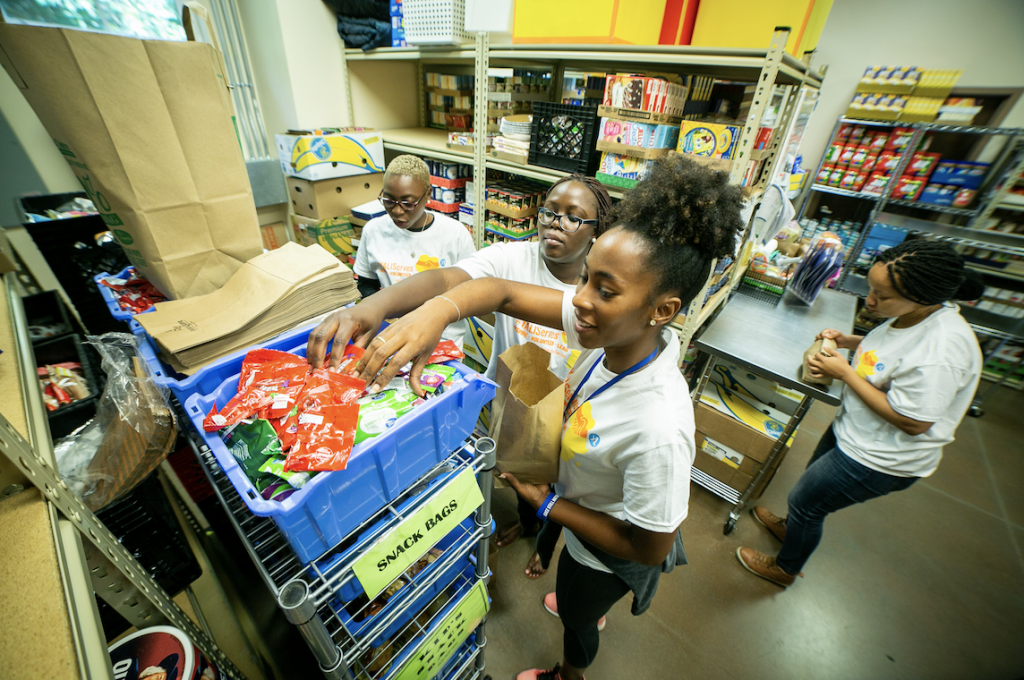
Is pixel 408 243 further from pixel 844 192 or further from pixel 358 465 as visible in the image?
pixel 844 192

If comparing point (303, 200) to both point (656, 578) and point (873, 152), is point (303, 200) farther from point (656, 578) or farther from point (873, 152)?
point (873, 152)

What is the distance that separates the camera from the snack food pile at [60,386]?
3.27 ft

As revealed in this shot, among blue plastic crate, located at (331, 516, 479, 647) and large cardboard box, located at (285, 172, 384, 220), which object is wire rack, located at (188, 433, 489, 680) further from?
large cardboard box, located at (285, 172, 384, 220)

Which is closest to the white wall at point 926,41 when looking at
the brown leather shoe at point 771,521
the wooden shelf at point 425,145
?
the wooden shelf at point 425,145

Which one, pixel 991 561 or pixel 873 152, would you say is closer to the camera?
pixel 991 561

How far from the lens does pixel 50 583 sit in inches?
16.9

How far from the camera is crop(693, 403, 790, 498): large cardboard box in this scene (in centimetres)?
205

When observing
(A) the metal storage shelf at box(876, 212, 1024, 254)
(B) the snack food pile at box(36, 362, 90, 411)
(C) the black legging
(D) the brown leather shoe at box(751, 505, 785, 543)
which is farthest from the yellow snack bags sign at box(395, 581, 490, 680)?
(A) the metal storage shelf at box(876, 212, 1024, 254)

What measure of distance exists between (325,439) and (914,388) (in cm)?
191

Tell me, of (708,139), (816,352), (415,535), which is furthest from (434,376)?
(816,352)

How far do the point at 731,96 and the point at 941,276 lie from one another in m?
1.32

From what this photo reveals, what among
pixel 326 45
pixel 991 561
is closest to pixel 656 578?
pixel 991 561

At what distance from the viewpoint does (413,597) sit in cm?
84

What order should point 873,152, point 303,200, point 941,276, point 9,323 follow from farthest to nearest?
point 873,152
point 303,200
point 941,276
point 9,323
